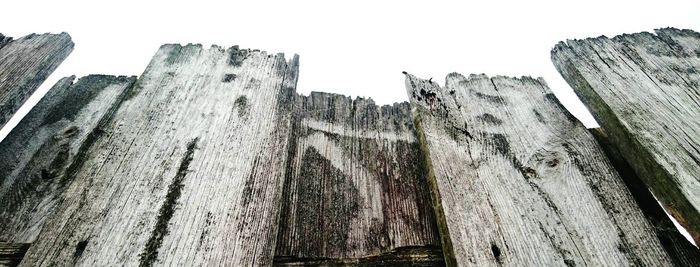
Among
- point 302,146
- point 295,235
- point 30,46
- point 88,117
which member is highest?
point 30,46

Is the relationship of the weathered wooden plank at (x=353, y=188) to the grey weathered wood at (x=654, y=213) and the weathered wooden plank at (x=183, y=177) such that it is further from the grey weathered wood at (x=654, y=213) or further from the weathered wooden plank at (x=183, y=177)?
the grey weathered wood at (x=654, y=213)

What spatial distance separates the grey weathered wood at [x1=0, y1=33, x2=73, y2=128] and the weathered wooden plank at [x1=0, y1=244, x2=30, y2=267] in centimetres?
55

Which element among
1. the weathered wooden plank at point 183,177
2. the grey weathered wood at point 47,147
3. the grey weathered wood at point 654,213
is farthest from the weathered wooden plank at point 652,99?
the grey weathered wood at point 47,147

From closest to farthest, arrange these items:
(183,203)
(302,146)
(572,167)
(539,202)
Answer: (183,203) < (539,202) < (572,167) < (302,146)

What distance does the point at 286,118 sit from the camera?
160 cm

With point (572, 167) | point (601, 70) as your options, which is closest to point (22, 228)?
point (572, 167)

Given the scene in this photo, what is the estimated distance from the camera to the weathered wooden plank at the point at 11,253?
1.16 metres

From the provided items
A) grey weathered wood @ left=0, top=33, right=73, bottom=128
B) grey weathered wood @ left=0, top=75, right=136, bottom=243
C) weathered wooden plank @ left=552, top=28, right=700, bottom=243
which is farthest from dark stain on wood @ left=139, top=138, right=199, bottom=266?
weathered wooden plank @ left=552, top=28, right=700, bottom=243

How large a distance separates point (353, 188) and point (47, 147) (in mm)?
1150

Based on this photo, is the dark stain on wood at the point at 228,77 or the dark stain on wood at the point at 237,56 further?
the dark stain on wood at the point at 237,56

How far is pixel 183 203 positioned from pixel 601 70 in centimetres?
169

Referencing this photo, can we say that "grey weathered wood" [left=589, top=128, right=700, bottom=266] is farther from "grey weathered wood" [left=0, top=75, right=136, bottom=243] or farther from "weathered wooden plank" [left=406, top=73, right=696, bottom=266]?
"grey weathered wood" [left=0, top=75, right=136, bottom=243]

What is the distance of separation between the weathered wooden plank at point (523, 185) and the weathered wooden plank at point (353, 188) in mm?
174

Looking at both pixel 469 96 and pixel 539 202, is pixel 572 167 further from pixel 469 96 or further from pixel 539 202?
pixel 469 96
